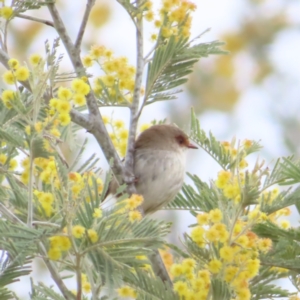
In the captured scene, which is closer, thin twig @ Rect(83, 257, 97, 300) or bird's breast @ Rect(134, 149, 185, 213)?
thin twig @ Rect(83, 257, 97, 300)

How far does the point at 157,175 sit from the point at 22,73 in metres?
2.13

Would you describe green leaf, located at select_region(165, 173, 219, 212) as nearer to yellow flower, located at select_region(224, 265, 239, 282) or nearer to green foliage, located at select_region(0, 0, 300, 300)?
green foliage, located at select_region(0, 0, 300, 300)

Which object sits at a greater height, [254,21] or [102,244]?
[254,21]

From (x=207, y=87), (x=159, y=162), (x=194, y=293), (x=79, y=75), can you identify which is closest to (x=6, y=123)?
(x=79, y=75)

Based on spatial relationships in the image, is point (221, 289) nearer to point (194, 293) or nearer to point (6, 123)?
point (194, 293)

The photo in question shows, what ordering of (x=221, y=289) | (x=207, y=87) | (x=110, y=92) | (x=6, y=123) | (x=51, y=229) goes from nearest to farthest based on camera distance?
(x=51, y=229) < (x=221, y=289) < (x=6, y=123) < (x=110, y=92) < (x=207, y=87)

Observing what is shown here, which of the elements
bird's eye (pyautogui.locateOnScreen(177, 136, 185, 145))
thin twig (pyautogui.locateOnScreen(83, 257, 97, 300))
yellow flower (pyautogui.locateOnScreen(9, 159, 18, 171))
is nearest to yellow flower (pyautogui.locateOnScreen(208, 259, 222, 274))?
thin twig (pyautogui.locateOnScreen(83, 257, 97, 300))

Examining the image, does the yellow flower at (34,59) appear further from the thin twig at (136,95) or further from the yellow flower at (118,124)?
the yellow flower at (118,124)

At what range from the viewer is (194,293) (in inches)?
82.3

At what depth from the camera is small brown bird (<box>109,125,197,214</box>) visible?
12.9ft

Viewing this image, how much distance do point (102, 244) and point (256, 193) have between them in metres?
0.50

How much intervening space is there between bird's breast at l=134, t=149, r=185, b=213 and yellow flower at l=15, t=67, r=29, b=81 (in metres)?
1.85

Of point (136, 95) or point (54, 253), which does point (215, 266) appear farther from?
point (136, 95)

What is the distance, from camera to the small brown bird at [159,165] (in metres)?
3.92
